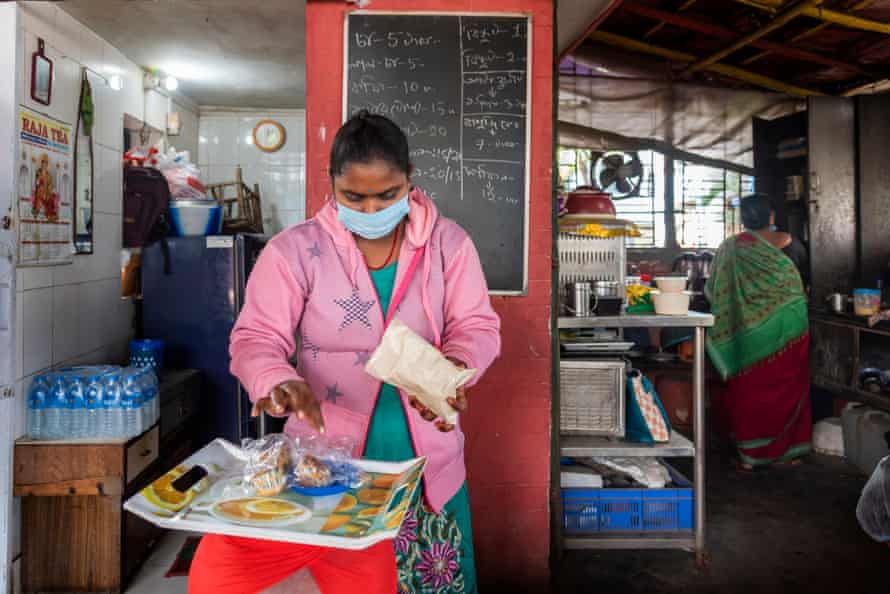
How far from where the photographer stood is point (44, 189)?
3191 millimetres

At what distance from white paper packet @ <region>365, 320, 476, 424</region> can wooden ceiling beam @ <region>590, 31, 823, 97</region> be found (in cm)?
601

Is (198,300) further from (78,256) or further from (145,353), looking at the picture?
(78,256)

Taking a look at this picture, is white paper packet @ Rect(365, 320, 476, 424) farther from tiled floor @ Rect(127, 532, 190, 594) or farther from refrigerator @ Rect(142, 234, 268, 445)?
refrigerator @ Rect(142, 234, 268, 445)

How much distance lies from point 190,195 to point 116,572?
7.31ft

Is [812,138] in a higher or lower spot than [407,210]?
higher

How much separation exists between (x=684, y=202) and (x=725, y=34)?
1.99m

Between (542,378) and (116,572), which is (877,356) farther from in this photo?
(116,572)

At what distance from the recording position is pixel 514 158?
2889mm

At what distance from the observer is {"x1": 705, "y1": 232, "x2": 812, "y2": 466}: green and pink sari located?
4695 millimetres

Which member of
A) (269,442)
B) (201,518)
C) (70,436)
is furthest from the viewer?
(70,436)

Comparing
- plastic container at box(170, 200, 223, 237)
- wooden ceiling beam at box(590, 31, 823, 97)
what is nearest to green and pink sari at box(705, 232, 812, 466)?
wooden ceiling beam at box(590, 31, 823, 97)

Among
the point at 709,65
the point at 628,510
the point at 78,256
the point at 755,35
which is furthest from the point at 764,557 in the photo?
the point at 709,65

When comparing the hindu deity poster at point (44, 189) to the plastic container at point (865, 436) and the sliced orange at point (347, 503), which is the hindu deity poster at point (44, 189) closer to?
the sliced orange at point (347, 503)

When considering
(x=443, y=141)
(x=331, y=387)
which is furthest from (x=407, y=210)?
(x=443, y=141)
